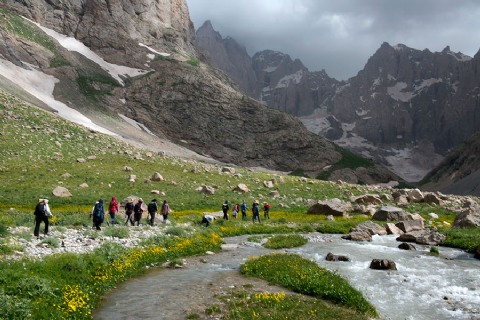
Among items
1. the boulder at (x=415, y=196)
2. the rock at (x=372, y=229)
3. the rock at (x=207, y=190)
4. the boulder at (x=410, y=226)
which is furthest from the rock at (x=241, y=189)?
the boulder at (x=415, y=196)

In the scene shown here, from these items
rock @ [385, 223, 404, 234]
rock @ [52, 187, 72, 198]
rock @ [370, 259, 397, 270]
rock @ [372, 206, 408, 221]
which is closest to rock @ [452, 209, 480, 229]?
rock @ [372, 206, 408, 221]

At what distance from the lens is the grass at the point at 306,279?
37.1 ft

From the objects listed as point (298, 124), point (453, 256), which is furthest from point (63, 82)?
point (453, 256)

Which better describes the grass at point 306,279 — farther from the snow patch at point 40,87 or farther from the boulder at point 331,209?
the snow patch at point 40,87

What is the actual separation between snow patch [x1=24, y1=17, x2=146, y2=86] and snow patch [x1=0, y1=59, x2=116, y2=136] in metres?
29.6

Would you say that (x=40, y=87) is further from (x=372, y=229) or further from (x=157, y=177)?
(x=372, y=229)

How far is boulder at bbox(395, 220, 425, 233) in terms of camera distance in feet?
98.5

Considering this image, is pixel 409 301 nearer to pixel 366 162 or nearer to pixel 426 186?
pixel 366 162

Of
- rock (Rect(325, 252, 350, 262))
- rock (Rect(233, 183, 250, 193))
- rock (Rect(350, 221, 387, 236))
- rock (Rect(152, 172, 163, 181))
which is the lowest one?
rock (Rect(325, 252, 350, 262))

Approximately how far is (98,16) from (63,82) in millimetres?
51265

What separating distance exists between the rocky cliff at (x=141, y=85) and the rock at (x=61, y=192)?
55.0 metres

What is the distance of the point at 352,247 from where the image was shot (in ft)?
75.6

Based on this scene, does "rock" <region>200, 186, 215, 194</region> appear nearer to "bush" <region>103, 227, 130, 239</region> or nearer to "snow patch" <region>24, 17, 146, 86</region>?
"bush" <region>103, 227, 130, 239</region>

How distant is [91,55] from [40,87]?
139ft
